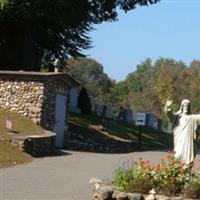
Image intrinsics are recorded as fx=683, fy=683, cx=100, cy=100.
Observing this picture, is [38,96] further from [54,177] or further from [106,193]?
[106,193]

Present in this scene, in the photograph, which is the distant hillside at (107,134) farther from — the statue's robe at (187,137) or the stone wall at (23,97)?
the statue's robe at (187,137)

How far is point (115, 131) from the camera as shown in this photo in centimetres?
4072

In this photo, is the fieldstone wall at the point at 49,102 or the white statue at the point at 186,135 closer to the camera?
the white statue at the point at 186,135

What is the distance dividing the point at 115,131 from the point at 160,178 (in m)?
26.7

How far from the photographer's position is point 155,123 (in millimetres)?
58906

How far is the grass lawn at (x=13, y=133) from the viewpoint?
22.1 meters

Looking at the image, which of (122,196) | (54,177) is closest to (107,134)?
(54,177)

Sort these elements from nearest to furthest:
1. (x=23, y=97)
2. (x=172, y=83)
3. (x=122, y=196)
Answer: (x=122, y=196) < (x=23, y=97) < (x=172, y=83)

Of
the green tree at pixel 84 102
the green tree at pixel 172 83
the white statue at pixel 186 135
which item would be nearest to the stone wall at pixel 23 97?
the green tree at pixel 84 102

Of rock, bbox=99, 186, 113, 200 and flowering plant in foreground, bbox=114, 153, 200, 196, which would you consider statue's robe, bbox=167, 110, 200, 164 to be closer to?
flowering plant in foreground, bbox=114, 153, 200, 196

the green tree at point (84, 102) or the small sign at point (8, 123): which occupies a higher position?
the green tree at point (84, 102)

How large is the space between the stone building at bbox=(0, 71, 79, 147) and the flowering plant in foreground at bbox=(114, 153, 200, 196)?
1617 centimetres

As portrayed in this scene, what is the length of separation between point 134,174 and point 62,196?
1.83 meters

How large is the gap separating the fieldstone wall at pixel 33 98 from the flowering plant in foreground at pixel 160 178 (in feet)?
52.9
